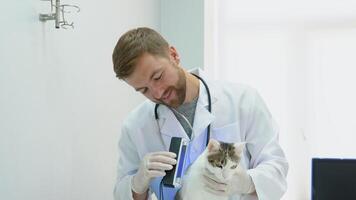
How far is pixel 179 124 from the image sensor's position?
1.28 metres

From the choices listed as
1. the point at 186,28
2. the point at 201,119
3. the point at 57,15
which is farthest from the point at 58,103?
the point at 186,28

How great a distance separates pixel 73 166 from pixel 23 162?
0.29 m

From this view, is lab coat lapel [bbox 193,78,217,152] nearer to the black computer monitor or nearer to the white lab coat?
the white lab coat

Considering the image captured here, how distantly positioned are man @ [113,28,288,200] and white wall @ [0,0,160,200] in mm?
262

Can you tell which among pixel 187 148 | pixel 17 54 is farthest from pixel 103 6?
pixel 187 148

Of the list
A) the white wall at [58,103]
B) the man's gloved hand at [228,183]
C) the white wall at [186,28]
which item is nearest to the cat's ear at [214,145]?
the man's gloved hand at [228,183]

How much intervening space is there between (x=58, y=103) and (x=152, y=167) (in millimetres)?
531

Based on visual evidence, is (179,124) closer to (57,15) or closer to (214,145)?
(214,145)

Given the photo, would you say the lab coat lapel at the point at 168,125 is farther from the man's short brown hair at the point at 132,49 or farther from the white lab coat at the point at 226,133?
the man's short brown hair at the point at 132,49

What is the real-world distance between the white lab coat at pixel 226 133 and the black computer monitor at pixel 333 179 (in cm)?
83

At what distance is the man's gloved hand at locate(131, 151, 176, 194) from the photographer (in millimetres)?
1084

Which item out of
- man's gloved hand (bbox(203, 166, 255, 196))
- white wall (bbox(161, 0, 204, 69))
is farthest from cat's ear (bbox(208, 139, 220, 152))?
white wall (bbox(161, 0, 204, 69))

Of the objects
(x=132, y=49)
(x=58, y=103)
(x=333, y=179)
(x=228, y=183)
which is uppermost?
(x=132, y=49)

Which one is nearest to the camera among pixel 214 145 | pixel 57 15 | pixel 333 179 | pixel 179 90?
pixel 214 145
